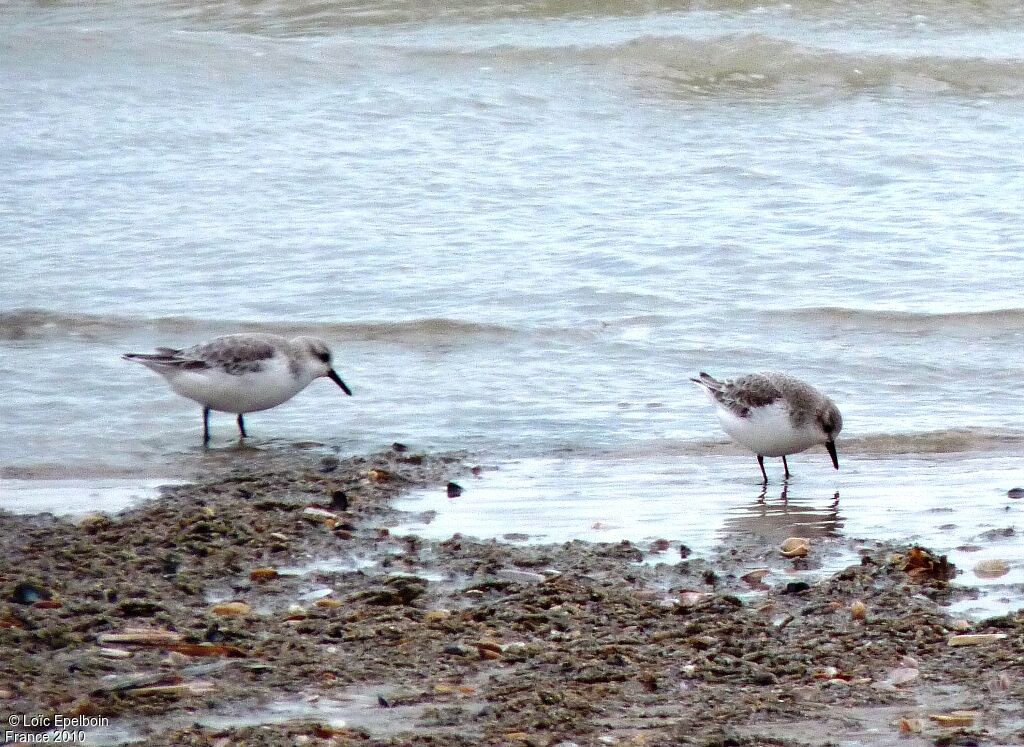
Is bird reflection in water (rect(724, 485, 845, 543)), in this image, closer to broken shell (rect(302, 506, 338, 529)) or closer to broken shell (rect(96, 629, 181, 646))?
broken shell (rect(302, 506, 338, 529))

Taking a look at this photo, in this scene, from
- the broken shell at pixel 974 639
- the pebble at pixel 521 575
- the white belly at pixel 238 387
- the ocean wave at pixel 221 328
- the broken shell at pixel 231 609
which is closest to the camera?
the broken shell at pixel 974 639

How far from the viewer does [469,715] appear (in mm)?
4441

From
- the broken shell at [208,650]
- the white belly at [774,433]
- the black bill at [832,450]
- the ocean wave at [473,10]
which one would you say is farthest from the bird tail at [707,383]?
the ocean wave at [473,10]

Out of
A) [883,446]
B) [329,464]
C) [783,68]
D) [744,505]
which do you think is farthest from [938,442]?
[783,68]

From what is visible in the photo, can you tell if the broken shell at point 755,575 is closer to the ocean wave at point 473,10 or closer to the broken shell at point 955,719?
the broken shell at point 955,719

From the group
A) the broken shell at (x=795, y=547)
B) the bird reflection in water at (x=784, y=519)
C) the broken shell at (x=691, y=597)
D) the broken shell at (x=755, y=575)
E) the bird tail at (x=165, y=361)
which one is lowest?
the bird reflection in water at (x=784, y=519)

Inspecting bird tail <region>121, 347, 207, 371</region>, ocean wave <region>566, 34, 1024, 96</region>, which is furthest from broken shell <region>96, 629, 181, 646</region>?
ocean wave <region>566, 34, 1024, 96</region>

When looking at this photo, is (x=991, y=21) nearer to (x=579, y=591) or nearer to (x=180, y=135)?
(x=180, y=135)

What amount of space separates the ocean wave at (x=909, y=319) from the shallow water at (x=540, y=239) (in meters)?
0.03

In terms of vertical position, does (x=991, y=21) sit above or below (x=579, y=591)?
above

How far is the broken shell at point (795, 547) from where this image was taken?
6.24 meters

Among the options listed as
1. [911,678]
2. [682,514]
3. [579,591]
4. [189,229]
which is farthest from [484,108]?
[911,678]

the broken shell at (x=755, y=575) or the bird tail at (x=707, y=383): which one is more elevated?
the bird tail at (x=707, y=383)

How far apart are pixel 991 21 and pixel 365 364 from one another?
1211 centimetres
